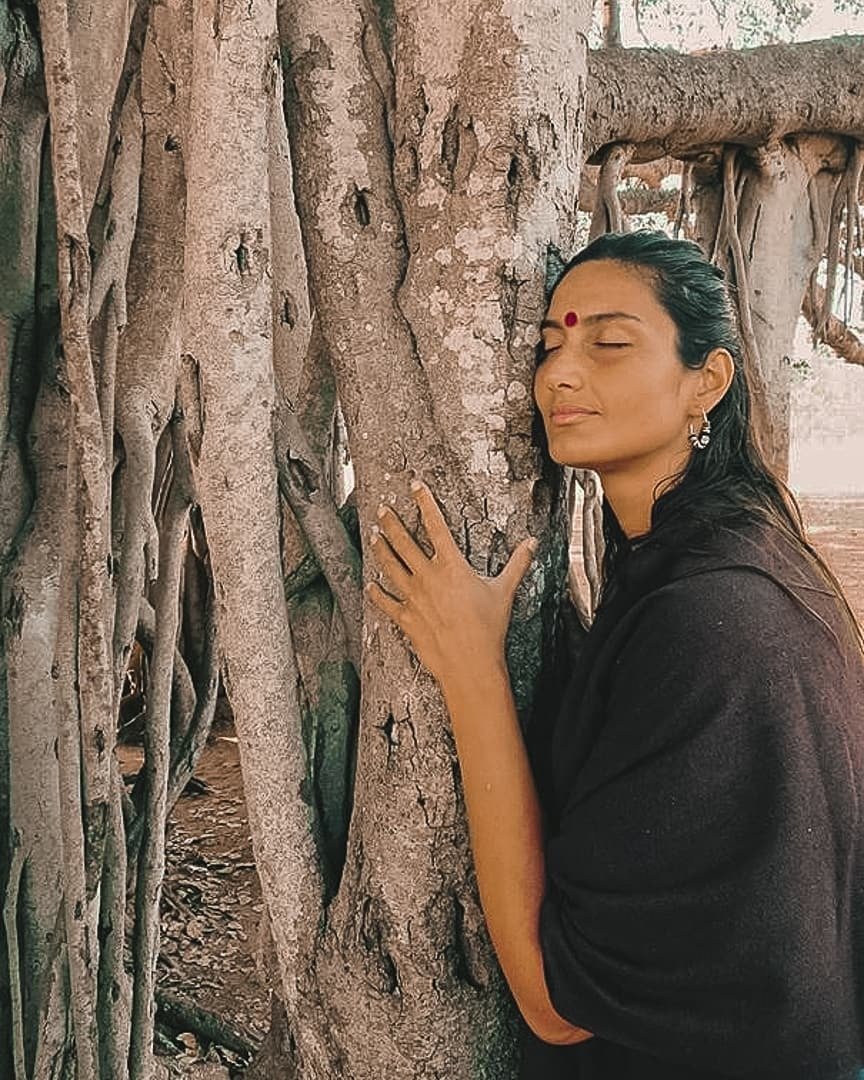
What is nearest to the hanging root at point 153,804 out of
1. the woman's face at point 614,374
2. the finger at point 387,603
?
the finger at point 387,603

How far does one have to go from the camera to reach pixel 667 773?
1040mm

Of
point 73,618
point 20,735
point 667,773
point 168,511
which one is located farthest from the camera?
point 168,511

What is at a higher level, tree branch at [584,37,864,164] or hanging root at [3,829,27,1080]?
tree branch at [584,37,864,164]

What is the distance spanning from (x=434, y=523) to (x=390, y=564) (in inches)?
2.8

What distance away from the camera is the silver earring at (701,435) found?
1.24m

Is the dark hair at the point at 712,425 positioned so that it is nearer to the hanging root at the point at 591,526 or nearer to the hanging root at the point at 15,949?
the hanging root at the point at 591,526

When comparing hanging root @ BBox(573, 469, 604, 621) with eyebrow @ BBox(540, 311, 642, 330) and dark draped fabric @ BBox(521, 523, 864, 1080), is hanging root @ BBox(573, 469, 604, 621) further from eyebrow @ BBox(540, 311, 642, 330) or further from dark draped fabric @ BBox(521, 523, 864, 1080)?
dark draped fabric @ BBox(521, 523, 864, 1080)

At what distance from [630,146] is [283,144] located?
56.7 inches

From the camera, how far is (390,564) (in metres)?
1.28

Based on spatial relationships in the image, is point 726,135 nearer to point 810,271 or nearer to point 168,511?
point 810,271

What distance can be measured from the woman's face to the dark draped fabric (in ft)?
0.51

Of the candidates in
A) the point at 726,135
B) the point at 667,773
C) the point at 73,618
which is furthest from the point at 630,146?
the point at 667,773

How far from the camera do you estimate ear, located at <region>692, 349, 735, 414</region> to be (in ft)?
4.03

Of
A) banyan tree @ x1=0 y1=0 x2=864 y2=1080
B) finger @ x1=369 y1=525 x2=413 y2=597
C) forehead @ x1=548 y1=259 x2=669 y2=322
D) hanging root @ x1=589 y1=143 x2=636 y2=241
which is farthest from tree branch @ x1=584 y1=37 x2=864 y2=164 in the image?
finger @ x1=369 y1=525 x2=413 y2=597
